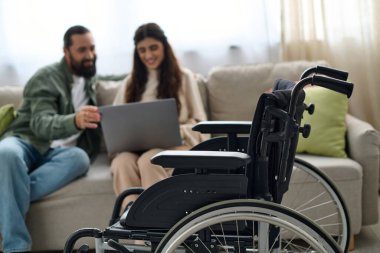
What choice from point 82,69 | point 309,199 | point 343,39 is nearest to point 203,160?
point 309,199

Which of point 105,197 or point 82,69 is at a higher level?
point 82,69

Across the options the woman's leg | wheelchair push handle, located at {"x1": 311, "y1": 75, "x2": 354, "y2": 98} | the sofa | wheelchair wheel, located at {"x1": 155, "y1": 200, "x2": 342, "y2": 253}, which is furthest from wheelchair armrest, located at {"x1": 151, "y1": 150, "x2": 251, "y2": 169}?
the sofa

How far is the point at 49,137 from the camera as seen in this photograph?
8.75 ft

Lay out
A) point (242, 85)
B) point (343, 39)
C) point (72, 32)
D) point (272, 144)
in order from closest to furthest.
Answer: point (272, 144) < point (72, 32) < point (242, 85) < point (343, 39)

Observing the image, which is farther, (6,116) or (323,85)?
(6,116)

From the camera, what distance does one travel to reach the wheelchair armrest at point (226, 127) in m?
1.88

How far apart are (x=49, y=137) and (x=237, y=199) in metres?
1.44

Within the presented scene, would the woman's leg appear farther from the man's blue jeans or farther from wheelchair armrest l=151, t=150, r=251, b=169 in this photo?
wheelchair armrest l=151, t=150, r=251, b=169

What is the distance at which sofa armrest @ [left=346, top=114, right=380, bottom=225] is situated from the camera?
2572mm

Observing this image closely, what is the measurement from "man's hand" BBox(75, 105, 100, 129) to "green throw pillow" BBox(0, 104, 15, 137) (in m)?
0.45

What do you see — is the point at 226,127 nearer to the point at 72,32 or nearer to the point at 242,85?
the point at 242,85

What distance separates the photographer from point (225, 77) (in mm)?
3068

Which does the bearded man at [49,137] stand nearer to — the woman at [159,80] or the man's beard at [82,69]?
the man's beard at [82,69]

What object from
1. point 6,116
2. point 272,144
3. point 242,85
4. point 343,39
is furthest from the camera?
point 343,39
